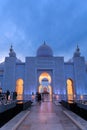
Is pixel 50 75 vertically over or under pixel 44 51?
under

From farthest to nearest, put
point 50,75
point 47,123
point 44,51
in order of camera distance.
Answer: point 44,51, point 50,75, point 47,123

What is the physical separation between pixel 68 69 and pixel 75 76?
1.90m

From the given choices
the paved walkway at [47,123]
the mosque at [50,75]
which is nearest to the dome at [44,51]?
the mosque at [50,75]

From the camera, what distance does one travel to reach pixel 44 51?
32688mm

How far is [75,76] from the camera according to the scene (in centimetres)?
3005

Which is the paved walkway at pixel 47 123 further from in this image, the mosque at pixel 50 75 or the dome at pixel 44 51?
the dome at pixel 44 51

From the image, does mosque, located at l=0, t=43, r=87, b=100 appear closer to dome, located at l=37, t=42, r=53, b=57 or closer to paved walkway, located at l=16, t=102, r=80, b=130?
dome, located at l=37, t=42, r=53, b=57

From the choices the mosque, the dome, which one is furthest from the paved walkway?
the dome

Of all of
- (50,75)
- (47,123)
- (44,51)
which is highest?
(44,51)

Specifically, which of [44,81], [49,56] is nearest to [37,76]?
[49,56]

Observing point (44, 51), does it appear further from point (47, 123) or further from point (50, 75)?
point (47, 123)

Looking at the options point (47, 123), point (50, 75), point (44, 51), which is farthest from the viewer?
point (44, 51)

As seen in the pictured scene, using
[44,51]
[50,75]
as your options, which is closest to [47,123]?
[50,75]

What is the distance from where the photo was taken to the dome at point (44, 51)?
3247cm
